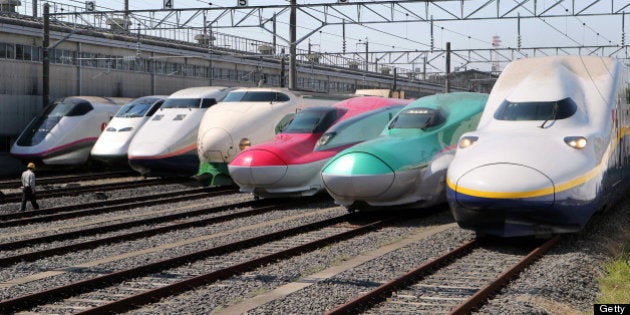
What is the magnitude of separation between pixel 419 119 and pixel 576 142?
170 inches

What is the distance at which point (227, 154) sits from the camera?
749 inches

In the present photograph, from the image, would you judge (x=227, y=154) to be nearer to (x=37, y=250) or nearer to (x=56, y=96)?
(x=37, y=250)

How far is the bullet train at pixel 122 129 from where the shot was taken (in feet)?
78.4

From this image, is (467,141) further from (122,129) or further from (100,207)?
(122,129)

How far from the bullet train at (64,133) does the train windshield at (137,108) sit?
154cm

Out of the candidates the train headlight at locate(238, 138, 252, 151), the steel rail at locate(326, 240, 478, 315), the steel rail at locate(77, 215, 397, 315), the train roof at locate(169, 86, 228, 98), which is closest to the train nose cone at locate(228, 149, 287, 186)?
the train headlight at locate(238, 138, 252, 151)

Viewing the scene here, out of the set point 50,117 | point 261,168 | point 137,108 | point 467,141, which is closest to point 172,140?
point 137,108

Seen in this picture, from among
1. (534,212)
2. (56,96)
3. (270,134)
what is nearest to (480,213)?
(534,212)

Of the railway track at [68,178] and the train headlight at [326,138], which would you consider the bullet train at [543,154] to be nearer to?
the train headlight at [326,138]

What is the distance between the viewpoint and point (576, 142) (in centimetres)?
1096

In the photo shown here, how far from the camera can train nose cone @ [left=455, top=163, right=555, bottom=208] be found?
10.2 metres

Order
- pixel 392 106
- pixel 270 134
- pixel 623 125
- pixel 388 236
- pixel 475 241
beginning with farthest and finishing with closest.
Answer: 1. pixel 270 134
2. pixel 392 106
3. pixel 623 125
4. pixel 388 236
5. pixel 475 241

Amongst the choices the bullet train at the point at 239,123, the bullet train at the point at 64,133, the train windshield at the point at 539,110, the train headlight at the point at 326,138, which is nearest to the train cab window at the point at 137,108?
the bullet train at the point at 64,133

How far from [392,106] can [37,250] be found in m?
8.90
